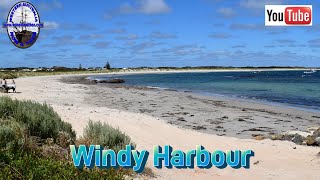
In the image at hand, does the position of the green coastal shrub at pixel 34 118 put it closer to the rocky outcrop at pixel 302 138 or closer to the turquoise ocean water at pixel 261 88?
the rocky outcrop at pixel 302 138

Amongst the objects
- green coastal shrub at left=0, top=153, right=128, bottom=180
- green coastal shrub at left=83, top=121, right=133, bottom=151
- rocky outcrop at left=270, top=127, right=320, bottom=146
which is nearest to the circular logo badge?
green coastal shrub at left=83, top=121, right=133, bottom=151

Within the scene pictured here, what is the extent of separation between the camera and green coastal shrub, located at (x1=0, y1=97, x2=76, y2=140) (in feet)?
24.2

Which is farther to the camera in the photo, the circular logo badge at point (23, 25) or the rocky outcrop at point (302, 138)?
the rocky outcrop at point (302, 138)

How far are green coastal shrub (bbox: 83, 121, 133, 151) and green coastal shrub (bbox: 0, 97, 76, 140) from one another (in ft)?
1.52

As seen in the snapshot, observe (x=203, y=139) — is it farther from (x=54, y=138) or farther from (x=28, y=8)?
(x=28, y=8)

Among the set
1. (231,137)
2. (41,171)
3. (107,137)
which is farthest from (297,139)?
(41,171)

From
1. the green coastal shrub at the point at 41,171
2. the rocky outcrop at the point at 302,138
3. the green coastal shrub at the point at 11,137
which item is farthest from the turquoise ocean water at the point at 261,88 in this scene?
the green coastal shrub at the point at 41,171

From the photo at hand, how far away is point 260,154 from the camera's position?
9844mm

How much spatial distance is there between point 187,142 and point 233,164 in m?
2.79

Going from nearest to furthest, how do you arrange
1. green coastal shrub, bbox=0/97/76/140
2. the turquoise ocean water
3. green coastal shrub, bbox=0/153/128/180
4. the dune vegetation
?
green coastal shrub, bbox=0/153/128/180 < the dune vegetation < green coastal shrub, bbox=0/97/76/140 < the turquoise ocean water

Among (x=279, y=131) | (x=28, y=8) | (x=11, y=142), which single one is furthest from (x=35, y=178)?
(x=279, y=131)

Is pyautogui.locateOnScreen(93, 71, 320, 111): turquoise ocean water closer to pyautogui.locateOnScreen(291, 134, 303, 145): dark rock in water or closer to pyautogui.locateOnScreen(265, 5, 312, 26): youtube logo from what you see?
pyautogui.locateOnScreen(265, 5, 312, 26): youtube logo

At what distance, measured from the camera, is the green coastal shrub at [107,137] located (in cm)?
737

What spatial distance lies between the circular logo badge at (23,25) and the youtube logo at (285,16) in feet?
35.1
